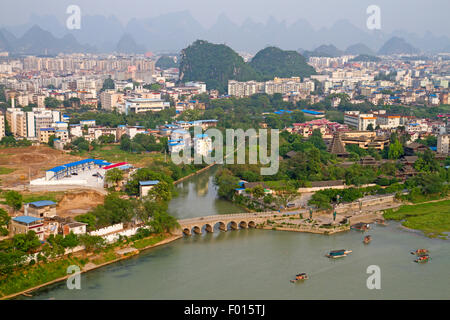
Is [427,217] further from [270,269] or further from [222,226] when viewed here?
[270,269]

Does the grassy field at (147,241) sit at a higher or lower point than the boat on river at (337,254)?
higher

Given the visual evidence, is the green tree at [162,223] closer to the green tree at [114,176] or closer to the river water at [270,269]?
the river water at [270,269]

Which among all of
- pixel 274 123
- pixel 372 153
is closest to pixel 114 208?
pixel 372 153

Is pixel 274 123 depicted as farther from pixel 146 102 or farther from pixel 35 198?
pixel 35 198

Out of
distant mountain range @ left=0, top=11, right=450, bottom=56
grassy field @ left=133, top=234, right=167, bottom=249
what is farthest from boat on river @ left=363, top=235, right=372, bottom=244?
distant mountain range @ left=0, top=11, right=450, bottom=56

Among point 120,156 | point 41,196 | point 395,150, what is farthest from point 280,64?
point 41,196

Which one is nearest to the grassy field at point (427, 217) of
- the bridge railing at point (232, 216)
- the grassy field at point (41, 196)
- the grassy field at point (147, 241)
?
the bridge railing at point (232, 216)
